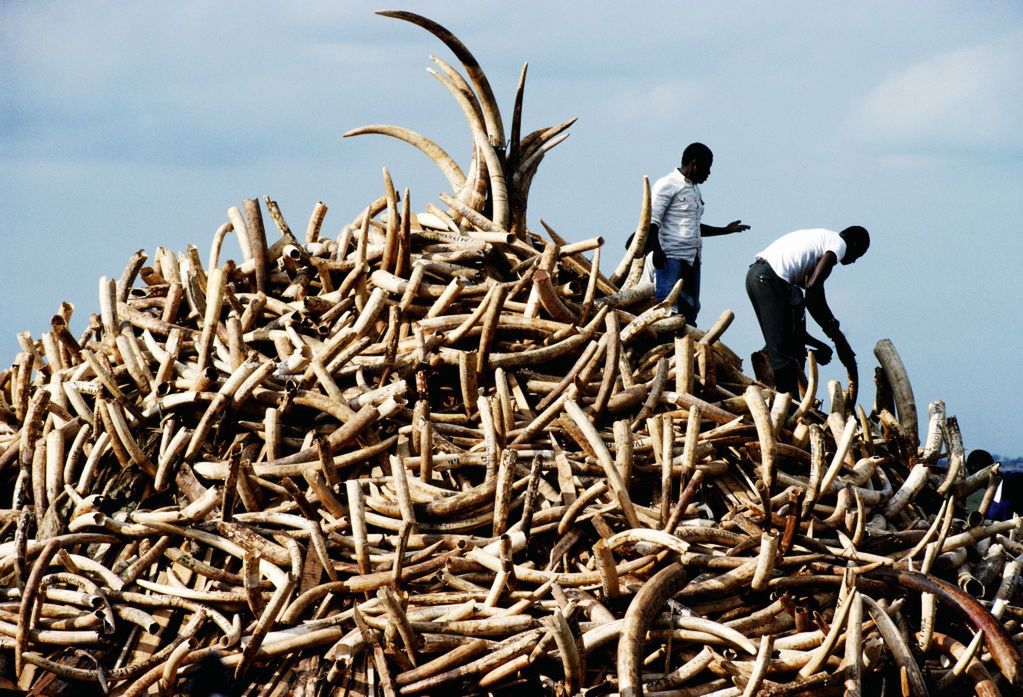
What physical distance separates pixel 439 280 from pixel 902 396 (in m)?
2.29

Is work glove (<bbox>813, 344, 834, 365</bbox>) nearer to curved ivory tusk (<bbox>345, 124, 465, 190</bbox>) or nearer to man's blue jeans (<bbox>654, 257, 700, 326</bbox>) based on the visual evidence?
man's blue jeans (<bbox>654, 257, 700, 326</bbox>)

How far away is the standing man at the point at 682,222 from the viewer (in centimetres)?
764

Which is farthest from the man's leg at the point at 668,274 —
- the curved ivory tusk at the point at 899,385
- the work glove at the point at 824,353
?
the curved ivory tusk at the point at 899,385

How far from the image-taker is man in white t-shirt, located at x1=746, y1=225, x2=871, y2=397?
674 cm

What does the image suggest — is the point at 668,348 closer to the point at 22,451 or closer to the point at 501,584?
the point at 501,584

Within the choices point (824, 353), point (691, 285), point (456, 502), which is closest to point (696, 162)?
point (691, 285)

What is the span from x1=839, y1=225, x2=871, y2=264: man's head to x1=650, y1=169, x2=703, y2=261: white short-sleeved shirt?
92 cm

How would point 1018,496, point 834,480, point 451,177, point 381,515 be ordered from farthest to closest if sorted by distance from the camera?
point 1018,496, point 451,177, point 834,480, point 381,515

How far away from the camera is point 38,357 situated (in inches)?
220

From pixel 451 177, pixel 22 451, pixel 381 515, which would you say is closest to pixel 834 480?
pixel 381 515

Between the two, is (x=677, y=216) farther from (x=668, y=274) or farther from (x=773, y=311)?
(x=773, y=311)

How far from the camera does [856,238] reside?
24.1 feet

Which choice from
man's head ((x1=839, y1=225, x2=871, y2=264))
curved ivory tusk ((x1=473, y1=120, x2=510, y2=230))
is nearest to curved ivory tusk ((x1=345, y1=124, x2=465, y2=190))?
curved ivory tusk ((x1=473, y1=120, x2=510, y2=230))

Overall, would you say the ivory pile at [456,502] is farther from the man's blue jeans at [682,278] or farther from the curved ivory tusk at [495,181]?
the man's blue jeans at [682,278]
